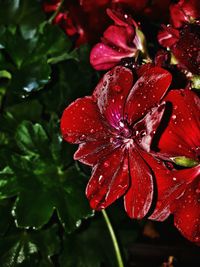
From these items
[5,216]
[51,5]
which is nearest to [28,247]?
[5,216]

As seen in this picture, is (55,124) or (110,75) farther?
(55,124)

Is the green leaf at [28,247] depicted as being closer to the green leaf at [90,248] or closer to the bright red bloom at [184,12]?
the green leaf at [90,248]

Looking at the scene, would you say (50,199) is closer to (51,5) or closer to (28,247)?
(28,247)

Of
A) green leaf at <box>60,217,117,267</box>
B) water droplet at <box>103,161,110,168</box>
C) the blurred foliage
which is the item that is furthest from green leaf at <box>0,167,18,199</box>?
→ water droplet at <box>103,161,110,168</box>

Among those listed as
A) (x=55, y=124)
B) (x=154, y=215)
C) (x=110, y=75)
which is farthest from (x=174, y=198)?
(x=55, y=124)

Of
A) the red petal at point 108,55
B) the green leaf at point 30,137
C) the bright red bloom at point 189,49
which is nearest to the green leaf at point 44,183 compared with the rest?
the green leaf at point 30,137

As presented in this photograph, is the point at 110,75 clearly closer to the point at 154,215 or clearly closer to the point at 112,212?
the point at 154,215

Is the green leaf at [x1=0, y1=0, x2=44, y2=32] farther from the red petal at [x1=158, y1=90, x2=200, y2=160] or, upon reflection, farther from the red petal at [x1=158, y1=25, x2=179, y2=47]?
the red petal at [x1=158, y1=90, x2=200, y2=160]
